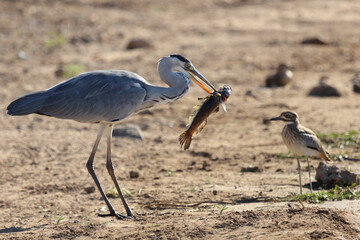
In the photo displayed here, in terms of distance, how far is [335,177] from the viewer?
21.4ft

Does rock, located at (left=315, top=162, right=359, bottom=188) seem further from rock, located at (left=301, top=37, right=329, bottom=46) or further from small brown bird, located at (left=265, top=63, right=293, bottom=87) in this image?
rock, located at (left=301, top=37, right=329, bottom=46)

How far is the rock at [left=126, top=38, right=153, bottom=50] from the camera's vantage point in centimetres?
1466

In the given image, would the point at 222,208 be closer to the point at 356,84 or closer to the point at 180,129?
the point at 180,129

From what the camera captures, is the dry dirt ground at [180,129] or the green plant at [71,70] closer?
the dry dirt ground at [180,129]

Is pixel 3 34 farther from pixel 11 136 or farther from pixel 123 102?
pixel 123 102

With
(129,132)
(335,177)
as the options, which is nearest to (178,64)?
(335,177)

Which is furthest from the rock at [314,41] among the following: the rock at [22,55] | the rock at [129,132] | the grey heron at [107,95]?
the grey heron at [107,95]

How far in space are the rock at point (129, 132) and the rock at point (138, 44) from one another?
5.69m

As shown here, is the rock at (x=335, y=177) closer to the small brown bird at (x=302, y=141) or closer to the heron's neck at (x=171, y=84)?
the small brown bird at (x=302, y=141)

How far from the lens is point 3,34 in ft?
51.5

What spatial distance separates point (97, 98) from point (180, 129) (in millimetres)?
3188

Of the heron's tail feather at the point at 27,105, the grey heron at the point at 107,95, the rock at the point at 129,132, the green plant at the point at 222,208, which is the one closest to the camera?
the green plant at the point at 222,208

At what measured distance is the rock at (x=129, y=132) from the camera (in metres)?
9.09

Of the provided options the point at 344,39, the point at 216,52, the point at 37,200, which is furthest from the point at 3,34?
the point at 37,200
